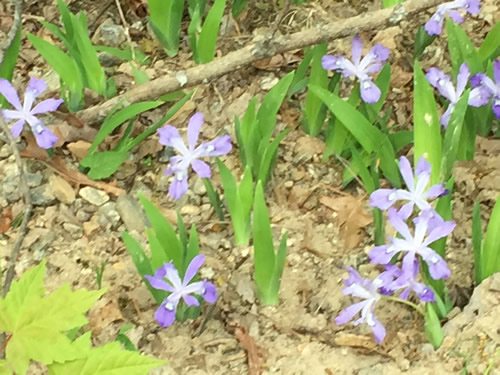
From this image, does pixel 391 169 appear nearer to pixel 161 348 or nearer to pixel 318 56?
pixel 318 56

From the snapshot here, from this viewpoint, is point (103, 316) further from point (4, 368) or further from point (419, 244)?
point (419, 244)

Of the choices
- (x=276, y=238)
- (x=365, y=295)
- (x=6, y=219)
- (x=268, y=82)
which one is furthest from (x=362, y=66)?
(x=6, y=219)

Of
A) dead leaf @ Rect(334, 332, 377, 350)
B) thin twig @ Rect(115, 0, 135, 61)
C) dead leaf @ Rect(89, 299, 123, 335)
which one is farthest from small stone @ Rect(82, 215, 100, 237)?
dead leaf @ Rect(334, 332, 377, 350)

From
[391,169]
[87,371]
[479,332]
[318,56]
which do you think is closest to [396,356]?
[479,332]

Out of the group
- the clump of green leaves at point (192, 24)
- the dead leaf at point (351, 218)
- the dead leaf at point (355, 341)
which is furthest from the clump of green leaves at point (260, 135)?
the dead leaf at point (355, 341)

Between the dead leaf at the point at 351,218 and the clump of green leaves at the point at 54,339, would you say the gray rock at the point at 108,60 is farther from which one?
the clump of green leaves at the point at 54,339

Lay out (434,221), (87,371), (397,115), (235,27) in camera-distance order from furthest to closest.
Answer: (235,27) < (397,115) < (434,221) < (87,371)

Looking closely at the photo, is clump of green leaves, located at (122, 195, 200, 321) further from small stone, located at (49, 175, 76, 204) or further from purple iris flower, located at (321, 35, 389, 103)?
purple iris flower, located at (321, 35, 389, 103)
